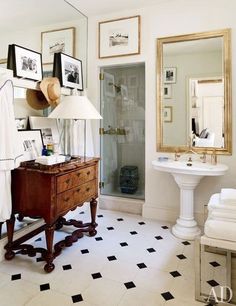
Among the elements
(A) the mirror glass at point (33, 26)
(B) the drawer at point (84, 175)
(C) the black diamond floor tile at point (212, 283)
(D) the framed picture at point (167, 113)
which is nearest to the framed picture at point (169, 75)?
(D) the framed picture at point (167, 113)

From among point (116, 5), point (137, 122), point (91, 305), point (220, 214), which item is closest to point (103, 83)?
point (137, 122)

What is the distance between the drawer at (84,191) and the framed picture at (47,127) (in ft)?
2.26

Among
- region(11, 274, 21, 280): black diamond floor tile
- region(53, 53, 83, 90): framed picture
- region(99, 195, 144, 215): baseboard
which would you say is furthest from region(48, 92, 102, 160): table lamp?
region(99, 195, 144, 215): baseboard

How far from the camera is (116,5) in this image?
3.29 m

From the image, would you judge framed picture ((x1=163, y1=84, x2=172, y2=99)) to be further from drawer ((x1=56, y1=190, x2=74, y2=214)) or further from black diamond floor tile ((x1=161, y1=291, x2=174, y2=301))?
black diamond floor tile ((x1=161, y1=291, x2=174, y2=301))

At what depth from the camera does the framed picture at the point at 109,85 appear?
3.78 meters

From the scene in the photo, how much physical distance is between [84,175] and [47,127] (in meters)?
0.77

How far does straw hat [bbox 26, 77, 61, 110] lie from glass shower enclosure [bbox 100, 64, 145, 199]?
108cm

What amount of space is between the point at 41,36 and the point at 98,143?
1607 millimetres

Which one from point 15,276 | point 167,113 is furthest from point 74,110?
point 15,276

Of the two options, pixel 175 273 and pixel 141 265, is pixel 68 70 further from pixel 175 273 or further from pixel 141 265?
pixel 175 273

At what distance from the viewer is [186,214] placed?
2912 mm

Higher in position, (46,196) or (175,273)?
(46,196)

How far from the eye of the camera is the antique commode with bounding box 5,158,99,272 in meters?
2.15
